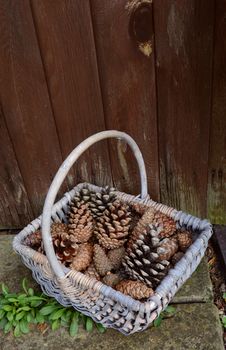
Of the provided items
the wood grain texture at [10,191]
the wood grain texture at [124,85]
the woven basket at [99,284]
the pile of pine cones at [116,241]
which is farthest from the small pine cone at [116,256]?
the wood grain texture at [10,191]

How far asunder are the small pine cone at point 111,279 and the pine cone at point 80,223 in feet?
0.67

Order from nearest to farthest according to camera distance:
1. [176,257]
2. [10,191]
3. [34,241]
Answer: [176,257], [34,241], [10,191]

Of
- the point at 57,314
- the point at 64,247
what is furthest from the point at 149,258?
the point at 57,314

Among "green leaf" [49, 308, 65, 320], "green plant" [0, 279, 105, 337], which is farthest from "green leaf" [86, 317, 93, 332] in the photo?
"green leaf" [49, 308, 65, 320]

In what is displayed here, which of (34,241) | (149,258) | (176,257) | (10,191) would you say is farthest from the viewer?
(10,191)

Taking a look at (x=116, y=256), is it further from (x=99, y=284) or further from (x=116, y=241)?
(x=99, y=284)

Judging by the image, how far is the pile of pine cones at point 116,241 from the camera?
1359mm

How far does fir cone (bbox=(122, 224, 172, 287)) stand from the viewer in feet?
4.37

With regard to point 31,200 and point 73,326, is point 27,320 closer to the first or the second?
point 73,326

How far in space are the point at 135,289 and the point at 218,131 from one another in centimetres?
70

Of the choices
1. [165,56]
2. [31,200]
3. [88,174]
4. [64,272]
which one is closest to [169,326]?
[64,272]

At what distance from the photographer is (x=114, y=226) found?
153 centimetres

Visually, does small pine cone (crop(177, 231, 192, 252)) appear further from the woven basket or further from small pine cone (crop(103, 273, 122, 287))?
small pine cone (crop(103, 273, 122, 287))

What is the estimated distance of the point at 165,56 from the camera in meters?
1.41
